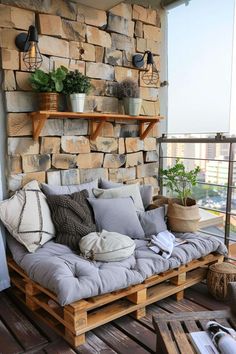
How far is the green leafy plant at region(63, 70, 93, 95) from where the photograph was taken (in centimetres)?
251

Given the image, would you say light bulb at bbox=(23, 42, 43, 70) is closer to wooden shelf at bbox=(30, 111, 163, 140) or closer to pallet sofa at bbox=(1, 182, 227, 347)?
wooden shelf at bbox=(30, 111, 163, 140)

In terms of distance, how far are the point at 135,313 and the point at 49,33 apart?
2.23 metres

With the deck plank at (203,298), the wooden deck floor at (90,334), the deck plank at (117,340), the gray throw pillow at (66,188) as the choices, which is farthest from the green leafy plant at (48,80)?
the deck plank at (203,298)

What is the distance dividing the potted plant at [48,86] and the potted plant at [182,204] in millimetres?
1133

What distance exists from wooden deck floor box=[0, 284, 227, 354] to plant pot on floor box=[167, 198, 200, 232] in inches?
24.0

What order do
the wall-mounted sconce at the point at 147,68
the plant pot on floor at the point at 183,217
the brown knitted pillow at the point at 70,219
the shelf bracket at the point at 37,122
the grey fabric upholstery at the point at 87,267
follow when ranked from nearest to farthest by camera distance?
the grey fabric upholstery at the point at 87,267, the brown knitted pillow at the point at 70,219, the shelf bracket at the point at 37,122, the plant pot on floor at the point at 183,217, the wall-mounted sconce at the point at 147,68

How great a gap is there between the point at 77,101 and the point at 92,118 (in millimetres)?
346

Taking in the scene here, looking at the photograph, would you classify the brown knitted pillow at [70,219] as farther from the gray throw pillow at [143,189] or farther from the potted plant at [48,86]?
the potted plant at [48,86]

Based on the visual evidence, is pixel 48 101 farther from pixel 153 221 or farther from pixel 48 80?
pixel 153 221

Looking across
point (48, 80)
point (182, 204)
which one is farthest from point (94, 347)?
point (48, 80)

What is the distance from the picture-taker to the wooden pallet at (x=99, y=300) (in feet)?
5.88

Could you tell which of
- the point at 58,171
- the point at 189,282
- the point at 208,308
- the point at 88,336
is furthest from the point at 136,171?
the point at 88,336

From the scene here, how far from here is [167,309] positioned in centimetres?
222

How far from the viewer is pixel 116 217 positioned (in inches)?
A: 97.6
